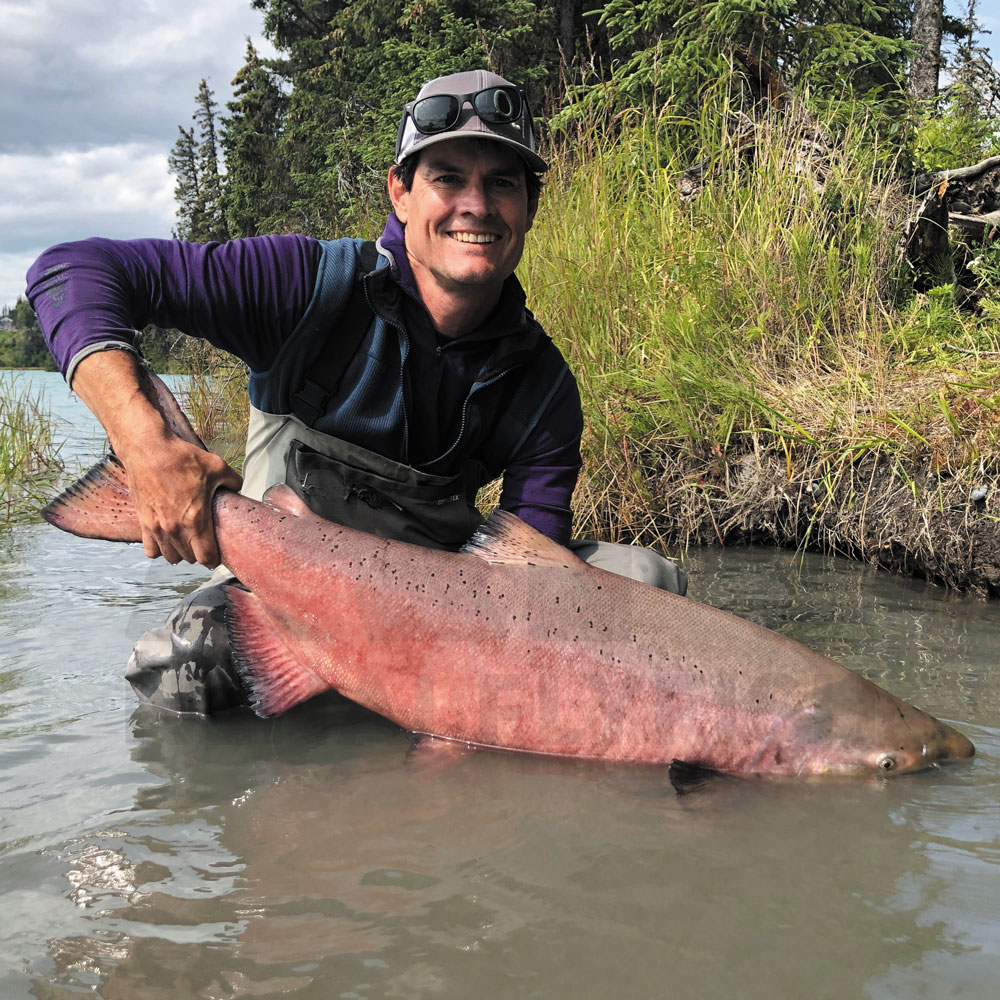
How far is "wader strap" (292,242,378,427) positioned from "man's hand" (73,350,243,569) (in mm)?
601

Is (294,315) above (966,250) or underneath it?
underneath

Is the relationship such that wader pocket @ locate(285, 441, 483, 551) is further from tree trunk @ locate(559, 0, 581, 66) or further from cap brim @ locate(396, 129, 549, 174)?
tree trunk @ locate(559, 0, 581, 66)

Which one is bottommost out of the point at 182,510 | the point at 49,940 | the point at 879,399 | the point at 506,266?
the point at 49,940

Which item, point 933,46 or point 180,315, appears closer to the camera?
point 180,315

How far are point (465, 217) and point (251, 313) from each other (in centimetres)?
82

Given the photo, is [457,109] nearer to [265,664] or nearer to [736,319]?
[265,664]

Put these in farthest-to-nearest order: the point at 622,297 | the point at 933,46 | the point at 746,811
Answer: the point at 933,46 < the point at 622,297 < the point at 746,811

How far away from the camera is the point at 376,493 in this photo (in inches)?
124

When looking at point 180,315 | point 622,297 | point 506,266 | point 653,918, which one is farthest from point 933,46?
point 653,918

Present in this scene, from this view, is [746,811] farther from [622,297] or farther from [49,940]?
[622,297]

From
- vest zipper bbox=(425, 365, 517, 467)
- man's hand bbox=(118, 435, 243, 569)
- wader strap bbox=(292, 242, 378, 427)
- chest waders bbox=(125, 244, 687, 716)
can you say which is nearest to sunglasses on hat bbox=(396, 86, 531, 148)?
chest waders bbox=(125, 244, 687, 716)

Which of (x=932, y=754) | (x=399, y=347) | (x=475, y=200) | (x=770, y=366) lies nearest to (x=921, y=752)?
(x=932, y=754)

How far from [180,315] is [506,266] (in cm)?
113

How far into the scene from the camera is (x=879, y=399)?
4.83 metres
